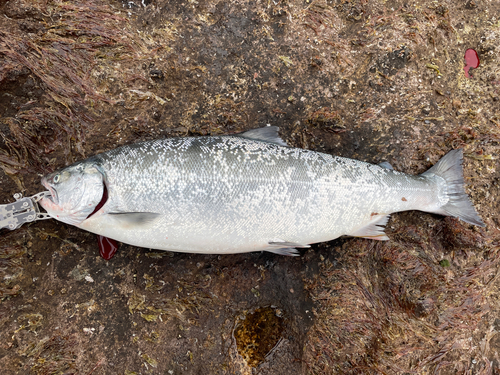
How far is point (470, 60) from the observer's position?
362 cm

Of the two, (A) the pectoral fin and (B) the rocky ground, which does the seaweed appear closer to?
(B) the rocky ground

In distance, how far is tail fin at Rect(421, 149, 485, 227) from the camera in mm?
3322

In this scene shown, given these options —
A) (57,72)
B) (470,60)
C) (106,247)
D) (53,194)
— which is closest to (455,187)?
(470,60)

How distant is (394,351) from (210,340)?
2.13 meters

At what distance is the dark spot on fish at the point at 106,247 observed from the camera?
3234 millimetres

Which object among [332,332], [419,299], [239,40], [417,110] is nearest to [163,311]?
[332,332]

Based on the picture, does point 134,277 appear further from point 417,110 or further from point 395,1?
point 395,1

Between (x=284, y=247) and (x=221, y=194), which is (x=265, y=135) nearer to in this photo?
(x=221, y=194)

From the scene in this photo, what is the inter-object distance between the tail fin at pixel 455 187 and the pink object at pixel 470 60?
44.2 inches

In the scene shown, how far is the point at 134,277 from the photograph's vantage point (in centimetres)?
329

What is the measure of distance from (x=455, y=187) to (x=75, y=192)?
429 cm

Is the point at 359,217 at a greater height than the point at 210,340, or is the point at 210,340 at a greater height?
the point at 359,217

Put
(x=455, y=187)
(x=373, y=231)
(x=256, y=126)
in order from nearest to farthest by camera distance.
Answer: (x=373, y=231) → (x=455, y=187) → (x=256, y=126)

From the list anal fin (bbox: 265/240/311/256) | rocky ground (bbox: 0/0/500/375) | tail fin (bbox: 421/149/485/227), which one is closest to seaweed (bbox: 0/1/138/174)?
rocky ground (bbox: 0/0/500/375)
